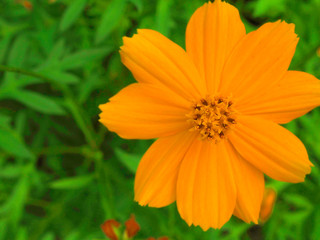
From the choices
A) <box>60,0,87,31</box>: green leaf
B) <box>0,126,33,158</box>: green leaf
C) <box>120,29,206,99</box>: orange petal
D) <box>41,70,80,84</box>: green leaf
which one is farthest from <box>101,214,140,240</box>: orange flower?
<box>60,0,87,31</box>: green leaf

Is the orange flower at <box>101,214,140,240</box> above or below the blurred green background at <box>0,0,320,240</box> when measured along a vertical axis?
above

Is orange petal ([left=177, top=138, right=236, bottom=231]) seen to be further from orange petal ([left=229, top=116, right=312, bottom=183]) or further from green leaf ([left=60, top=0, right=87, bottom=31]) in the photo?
green leaf ([left=60, top=0, right=87, bottom=31])

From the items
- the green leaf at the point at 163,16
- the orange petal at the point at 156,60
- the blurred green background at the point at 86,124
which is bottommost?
the blurred green background at the point at 86,124

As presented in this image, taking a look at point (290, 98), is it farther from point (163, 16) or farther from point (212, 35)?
point (163, 16)

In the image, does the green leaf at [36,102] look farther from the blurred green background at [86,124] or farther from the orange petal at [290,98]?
the orange petal at [290,98]

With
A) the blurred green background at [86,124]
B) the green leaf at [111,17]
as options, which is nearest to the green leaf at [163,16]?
the blurred green background at [86,124]

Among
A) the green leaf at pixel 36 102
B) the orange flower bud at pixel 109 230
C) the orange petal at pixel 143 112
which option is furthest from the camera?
the green leaf at pixel 36 102
